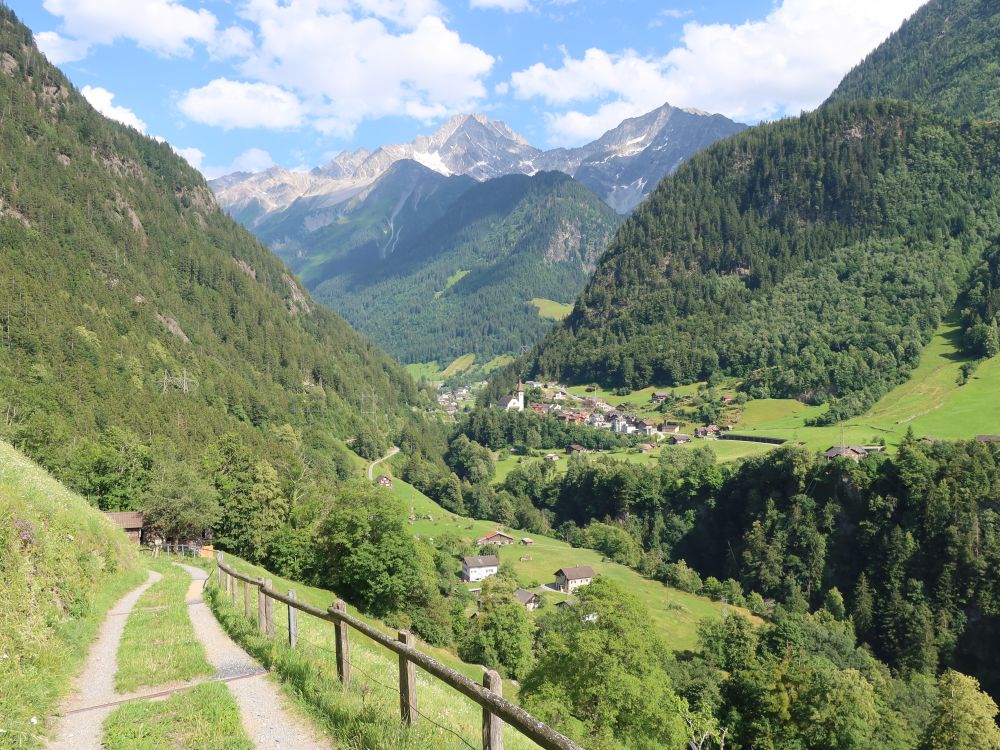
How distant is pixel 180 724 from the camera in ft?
33.3

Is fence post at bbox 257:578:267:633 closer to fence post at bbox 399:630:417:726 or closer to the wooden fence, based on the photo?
the wooden fence

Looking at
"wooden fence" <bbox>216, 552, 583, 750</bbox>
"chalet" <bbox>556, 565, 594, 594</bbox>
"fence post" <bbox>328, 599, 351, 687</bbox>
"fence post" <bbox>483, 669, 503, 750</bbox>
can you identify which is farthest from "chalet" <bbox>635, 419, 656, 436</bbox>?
"fence post" <bbox>483, 669, 503, 750</bbox>

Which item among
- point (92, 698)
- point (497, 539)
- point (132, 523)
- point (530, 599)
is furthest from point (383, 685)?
point (497, 539)

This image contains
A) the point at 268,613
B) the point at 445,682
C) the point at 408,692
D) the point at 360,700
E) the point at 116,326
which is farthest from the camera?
the point at 116,326

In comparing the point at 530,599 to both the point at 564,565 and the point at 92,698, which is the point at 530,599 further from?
the point at 92,698

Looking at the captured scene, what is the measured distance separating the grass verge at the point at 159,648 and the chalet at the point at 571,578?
257 feet

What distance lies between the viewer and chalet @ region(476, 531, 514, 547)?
115381 millimetres

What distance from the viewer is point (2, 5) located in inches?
6939

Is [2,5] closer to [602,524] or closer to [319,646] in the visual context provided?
[602,524]

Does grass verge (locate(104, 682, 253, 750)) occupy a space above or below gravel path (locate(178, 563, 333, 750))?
above

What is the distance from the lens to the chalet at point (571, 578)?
312 feet

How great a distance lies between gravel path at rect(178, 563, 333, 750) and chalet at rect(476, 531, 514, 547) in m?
100

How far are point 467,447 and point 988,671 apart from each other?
4513 inches

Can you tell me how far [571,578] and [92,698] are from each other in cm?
8970
